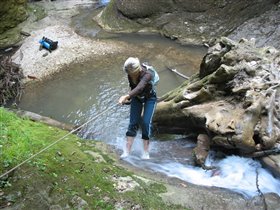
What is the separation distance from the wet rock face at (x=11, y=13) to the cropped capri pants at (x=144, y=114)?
9.21 meters

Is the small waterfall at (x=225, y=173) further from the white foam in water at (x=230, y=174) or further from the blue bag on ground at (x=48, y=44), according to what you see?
the blue bag on ground at (x=48, y=44)

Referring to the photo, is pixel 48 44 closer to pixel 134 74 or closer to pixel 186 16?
pixel 186 16

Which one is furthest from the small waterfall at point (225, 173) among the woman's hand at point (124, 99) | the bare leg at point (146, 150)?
the woman's hand at point (124, 99)

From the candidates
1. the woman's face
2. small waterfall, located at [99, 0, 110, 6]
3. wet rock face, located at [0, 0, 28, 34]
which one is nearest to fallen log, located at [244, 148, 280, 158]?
the woman's face

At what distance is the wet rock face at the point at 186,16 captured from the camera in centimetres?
1400

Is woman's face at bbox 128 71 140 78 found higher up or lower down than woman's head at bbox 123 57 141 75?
lower down

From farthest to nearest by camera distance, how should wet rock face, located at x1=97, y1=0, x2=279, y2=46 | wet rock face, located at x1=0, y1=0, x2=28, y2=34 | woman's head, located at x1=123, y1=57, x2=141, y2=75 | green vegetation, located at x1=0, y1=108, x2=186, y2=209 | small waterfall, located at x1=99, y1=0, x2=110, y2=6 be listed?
1. small waterfall, located at x1=99, y1=0, x2=110, y2=6
2. wet rock face, located at x1=0, y1=0, x2=28, y2=34
3. wet rock face, located at x1=97, y1=0, x2=279, y2=46
4. woman's head, located at x1=123, y1=57, x2=141, y2=75
5. green vegetation, located at x1=0, y1=108, x2=186, y2=209

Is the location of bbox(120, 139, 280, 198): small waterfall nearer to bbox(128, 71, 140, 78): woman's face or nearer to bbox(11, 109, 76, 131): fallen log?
bbox(128, 71, 140, 78): woman's face

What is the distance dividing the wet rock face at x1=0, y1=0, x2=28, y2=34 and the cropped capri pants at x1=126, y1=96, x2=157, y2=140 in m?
9.21

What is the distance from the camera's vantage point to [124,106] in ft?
33.8

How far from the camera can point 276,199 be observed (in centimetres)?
602

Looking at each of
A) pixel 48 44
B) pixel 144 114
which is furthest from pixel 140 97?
pixel 48 44

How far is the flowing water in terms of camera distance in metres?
6.89

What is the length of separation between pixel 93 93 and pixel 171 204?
6.07 meters
